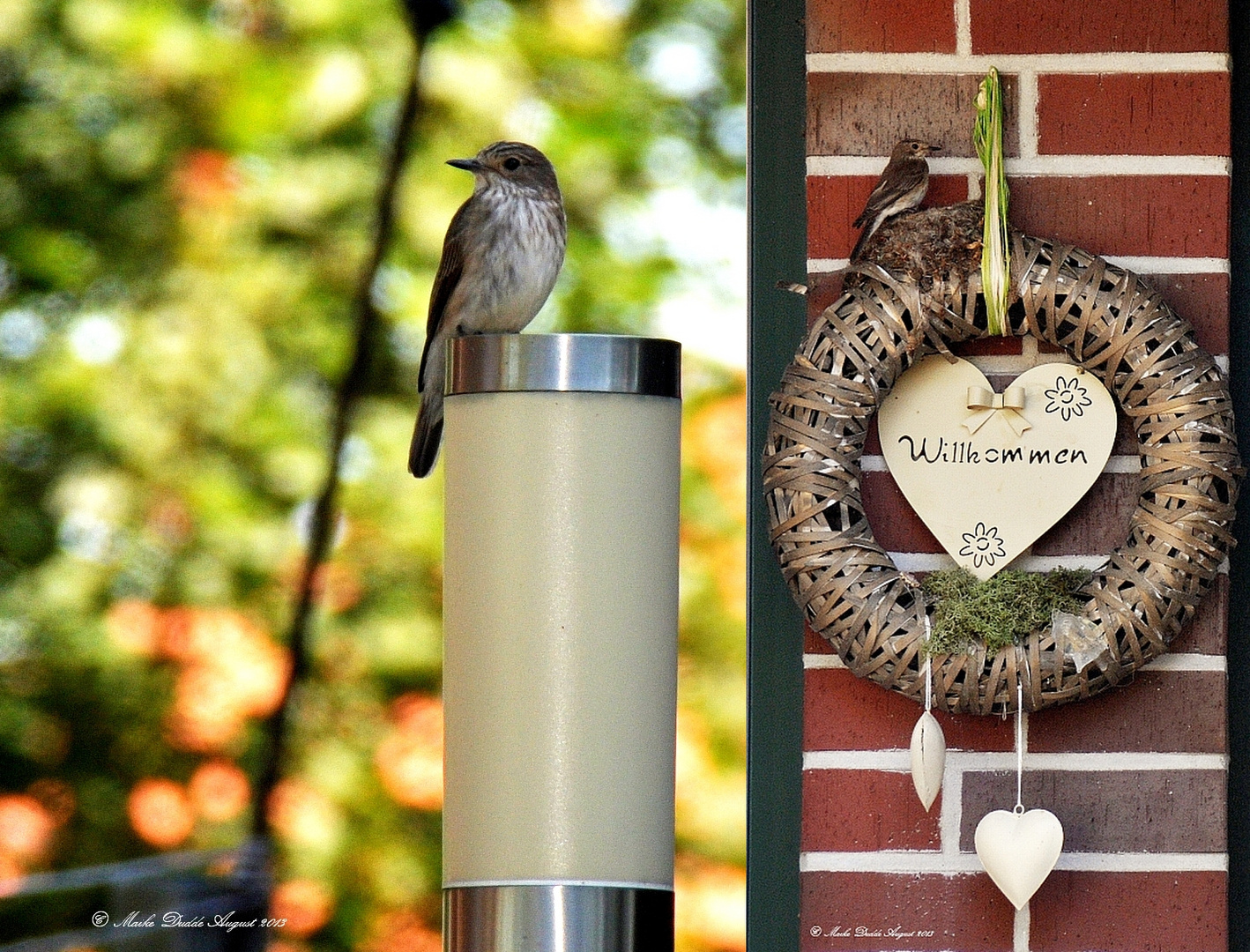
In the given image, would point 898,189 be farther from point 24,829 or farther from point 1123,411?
point 24,829

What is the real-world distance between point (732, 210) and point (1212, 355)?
1.92m

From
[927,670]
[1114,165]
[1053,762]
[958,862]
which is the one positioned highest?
[1114,165]

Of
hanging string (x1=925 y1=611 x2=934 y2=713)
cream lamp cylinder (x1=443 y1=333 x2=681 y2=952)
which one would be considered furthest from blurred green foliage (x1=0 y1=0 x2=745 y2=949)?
cream lamp cylinder (x1=443 y1=333 x2=681 y2=952)

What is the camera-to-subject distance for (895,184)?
5.54 feet

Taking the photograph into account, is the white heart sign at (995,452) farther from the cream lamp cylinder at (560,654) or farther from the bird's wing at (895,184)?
the cream lamp cylinder at (560,654)

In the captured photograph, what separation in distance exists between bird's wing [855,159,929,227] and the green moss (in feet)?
1.26

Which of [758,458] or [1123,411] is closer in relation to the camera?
[1123,411]

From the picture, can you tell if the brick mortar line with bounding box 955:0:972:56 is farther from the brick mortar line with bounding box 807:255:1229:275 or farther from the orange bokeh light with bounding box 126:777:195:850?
the orange bokeh light with bounding box 126:777:195:850

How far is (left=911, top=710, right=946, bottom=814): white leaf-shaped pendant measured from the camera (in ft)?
5.00

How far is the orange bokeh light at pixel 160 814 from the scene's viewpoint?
3424mm

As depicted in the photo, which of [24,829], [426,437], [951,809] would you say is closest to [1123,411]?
[951,809]

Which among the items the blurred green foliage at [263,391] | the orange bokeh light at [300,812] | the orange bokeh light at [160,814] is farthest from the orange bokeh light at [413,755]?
the orange bokeh light at [160,814]

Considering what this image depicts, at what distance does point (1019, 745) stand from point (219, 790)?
2.26 meters

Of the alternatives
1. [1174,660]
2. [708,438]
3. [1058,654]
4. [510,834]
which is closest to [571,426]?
[510,834]
